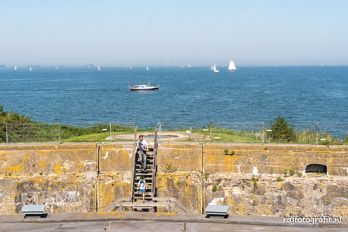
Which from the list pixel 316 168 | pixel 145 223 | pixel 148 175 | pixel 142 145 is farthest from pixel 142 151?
pixel 316 168

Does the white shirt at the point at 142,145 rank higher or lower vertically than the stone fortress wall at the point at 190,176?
higher

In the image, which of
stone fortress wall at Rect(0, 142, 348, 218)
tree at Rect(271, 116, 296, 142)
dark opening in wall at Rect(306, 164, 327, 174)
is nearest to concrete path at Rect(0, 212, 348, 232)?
stone fortress wall at Rect(0, 142, 348, 218)

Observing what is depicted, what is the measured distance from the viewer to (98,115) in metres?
69.4

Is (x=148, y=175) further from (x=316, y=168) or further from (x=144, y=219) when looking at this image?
(x=316, y=168)

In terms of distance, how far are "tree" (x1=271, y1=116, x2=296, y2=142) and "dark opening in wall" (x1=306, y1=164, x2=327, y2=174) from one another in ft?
10.0

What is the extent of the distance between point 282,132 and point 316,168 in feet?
14.4

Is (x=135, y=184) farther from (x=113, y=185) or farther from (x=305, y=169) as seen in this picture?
(x=305, y=169)

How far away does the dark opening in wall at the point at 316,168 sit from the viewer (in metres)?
21.7

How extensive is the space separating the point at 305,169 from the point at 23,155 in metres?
11.2

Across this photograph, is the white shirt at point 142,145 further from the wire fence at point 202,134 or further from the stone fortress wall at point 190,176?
the wire fence at point 202,134

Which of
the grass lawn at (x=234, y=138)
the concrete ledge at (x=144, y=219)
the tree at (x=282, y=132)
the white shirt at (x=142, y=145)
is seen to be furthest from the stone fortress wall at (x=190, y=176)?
the concrete ledge at (x=144, y=219)

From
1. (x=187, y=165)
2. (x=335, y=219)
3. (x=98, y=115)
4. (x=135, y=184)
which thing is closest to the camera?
(x=335, y=219)

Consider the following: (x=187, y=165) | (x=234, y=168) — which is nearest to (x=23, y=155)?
(x=187, y=165)

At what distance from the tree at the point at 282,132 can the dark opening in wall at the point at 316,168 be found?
3.05 meters
